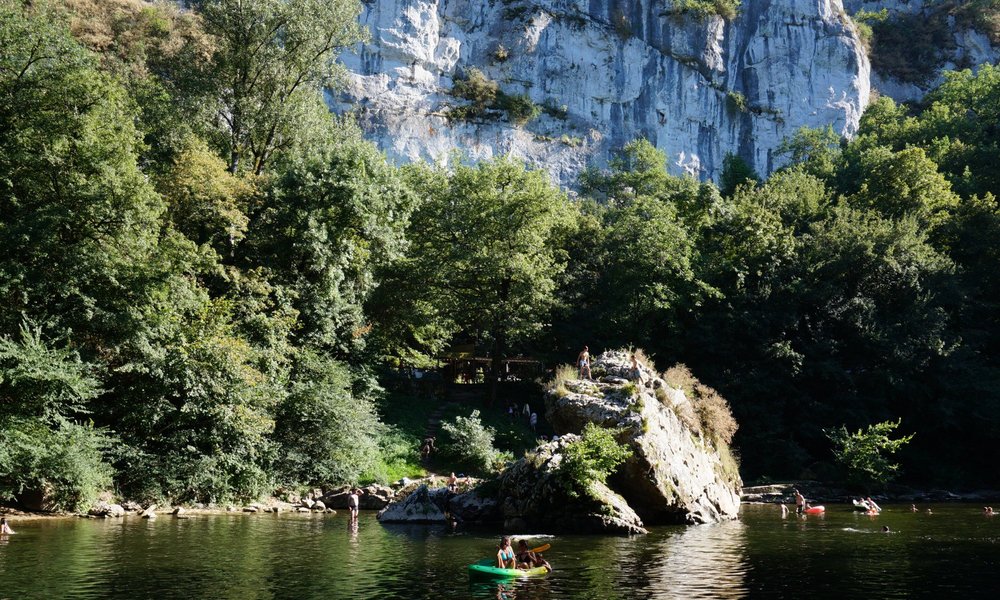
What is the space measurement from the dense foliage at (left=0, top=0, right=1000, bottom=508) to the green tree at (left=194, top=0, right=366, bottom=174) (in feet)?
0.41

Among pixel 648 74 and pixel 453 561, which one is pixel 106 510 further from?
pixel 648 74

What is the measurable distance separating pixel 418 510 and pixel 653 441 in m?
8.42

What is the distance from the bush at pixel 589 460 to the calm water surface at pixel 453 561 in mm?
1782

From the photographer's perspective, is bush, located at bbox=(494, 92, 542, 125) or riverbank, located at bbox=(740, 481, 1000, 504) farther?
bush, located at bbox=(494, 92, 542, 125)

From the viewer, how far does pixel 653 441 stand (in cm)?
2442

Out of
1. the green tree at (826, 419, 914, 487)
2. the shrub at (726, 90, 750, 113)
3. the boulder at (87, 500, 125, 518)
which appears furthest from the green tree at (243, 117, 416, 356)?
the shrub at (726, 90, 750, 113)

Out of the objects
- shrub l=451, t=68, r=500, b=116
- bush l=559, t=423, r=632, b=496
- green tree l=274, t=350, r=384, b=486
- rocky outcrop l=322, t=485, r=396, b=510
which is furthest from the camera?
shrub l=451, t=68, r=500, b=116

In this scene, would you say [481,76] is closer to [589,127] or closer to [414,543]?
[589,127]

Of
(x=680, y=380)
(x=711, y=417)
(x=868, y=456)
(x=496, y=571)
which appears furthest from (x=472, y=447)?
(x=496, y=571)

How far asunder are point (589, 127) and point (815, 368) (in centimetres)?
4825

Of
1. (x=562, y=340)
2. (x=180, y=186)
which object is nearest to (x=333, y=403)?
(x=180, y=186)

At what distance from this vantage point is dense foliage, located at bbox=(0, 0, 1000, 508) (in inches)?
995

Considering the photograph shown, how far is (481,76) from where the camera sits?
3184 inches

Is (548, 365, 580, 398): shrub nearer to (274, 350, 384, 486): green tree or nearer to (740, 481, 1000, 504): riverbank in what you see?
(274, 350, 384, 486): green tree
